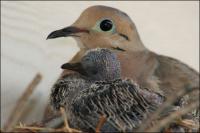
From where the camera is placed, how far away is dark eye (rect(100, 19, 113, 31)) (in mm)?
1782

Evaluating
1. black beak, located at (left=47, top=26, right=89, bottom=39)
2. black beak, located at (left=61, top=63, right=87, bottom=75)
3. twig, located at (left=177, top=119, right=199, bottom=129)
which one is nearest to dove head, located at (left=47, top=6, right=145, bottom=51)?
black beak, located at (left=47, top=26, right=89, bottom=39)

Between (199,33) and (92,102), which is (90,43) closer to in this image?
(92,102)

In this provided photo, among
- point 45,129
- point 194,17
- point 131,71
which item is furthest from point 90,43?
point 194,17

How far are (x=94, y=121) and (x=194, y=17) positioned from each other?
0.96 m

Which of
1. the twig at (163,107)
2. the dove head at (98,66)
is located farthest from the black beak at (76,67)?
the twig at (163,107)

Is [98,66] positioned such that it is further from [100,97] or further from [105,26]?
[105,26]

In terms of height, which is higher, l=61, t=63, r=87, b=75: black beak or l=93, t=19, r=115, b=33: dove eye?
l=93, t=19, r=115, b=33: dove eye

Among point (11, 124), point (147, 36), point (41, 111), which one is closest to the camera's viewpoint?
point (11, 124)

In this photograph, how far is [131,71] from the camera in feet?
A: 5.80

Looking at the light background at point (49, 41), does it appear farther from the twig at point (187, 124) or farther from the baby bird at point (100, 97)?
the twig at point (187, 124)

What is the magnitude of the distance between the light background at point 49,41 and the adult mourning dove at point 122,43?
28cm

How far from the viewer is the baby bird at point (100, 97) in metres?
1.39

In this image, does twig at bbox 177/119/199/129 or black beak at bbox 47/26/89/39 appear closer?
twig at bbox 177/119/199/129

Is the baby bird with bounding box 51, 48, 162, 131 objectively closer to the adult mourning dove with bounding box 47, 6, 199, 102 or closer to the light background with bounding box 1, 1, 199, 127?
the adult mourning dove with bounding box 47, 6, 199, 102
